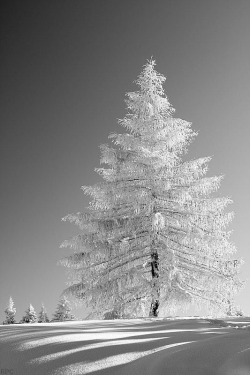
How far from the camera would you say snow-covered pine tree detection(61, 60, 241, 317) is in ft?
41.9

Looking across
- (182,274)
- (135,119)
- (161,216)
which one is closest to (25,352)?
(161,216)

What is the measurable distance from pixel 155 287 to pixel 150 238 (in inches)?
64.2

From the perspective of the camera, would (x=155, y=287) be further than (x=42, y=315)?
No

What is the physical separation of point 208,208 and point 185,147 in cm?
282

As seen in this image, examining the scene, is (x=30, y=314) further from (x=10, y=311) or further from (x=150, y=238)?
(x=150, y=238)

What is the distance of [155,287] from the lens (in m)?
12.4

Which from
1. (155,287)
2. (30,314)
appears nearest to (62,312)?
(30,314)

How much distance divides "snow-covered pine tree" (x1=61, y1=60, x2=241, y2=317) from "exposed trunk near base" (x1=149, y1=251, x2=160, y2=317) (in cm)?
3

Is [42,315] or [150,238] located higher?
[150,238]

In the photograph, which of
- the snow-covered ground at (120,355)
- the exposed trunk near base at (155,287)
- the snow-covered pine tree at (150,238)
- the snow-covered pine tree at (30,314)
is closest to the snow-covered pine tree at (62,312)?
the snow-covered pine tree at (30,314)

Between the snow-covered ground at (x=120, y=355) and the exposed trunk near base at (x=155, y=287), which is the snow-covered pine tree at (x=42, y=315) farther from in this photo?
the snow-covered ground at (x=120, y=355)

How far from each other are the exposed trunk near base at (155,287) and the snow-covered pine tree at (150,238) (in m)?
0.03

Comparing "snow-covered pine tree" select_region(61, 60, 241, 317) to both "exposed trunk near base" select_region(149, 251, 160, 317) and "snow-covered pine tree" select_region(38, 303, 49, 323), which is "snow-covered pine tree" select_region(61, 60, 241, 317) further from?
"snow-covered pine tree" select_region(38, 303, 49, 323)

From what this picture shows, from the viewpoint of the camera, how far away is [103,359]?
1560 millimetres
